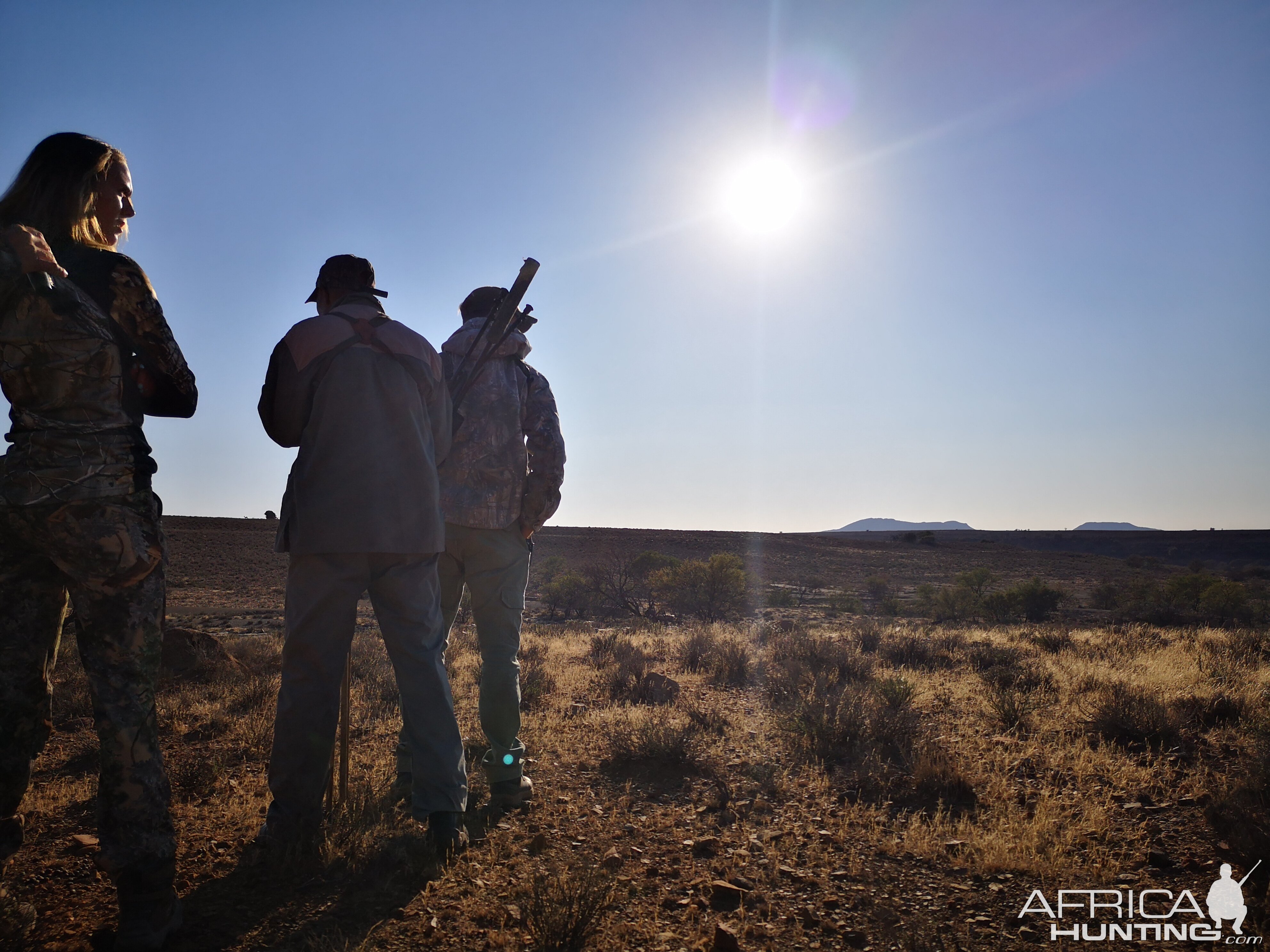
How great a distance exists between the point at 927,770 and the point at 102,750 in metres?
3.55

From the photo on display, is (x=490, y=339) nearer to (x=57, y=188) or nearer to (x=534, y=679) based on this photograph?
(x=57, y=188)

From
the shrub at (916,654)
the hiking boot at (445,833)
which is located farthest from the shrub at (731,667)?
the hiking boot at (445,833)

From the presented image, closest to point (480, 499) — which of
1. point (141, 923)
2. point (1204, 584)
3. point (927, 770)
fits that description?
point (141, 923)

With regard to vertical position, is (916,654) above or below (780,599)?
above

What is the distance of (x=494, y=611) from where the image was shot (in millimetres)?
3264

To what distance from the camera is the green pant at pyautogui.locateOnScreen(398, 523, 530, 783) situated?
324cm

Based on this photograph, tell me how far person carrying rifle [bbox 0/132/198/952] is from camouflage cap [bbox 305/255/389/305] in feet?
2.65

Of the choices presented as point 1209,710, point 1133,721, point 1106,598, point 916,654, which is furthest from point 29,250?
point 1106,598

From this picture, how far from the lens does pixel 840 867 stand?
9.03 ft

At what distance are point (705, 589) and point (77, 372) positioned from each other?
16.7m

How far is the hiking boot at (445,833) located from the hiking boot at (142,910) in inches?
33.9

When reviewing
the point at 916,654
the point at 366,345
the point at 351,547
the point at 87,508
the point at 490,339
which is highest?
the point at 490,339

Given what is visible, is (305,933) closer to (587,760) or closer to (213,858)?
(213,858)

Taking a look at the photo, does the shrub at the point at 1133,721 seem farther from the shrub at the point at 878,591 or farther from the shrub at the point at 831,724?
the shrub at the point at 878,591
